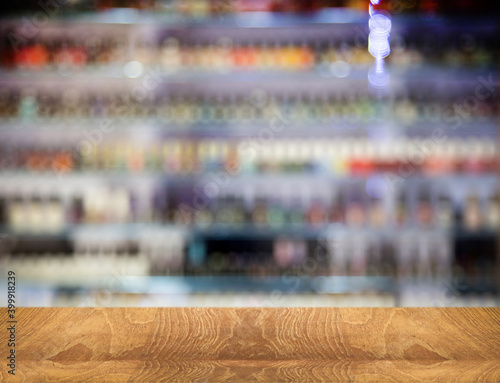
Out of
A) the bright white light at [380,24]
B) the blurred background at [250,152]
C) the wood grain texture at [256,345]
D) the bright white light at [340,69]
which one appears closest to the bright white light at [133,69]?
the blurred background at [250,152]

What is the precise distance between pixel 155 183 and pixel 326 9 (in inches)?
55.1

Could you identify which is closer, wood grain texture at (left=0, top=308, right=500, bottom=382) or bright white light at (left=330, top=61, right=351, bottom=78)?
wood grain texture at (left=0, top=308, right=500, bottom=382)

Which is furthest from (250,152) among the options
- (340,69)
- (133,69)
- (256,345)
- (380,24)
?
(256,345)

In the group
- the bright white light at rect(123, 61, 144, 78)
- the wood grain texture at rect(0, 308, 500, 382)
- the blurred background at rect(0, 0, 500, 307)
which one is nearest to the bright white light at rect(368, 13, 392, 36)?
the blurred background at rect(0, 0, 500, 307)

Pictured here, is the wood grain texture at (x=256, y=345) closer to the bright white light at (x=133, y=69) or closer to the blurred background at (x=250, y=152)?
the blurred background at (x=250, y=152)

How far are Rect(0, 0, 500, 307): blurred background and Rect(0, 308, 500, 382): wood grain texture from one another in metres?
1.82

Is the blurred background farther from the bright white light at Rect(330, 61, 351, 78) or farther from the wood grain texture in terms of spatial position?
the wood grain texture

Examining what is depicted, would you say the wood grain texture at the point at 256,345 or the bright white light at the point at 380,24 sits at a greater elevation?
the bright white light at the point at 380,24

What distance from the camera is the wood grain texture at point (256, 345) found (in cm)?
79

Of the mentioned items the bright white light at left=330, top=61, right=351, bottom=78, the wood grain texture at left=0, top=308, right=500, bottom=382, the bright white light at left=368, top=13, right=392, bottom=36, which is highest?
the bright white light at left=368, top=13, right=392, bottom=36

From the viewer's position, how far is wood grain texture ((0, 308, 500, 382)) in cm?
79

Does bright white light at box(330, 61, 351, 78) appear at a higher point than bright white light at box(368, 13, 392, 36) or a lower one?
lower

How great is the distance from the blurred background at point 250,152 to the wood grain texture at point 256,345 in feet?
5.97

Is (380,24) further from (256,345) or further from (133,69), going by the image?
(256,345)
